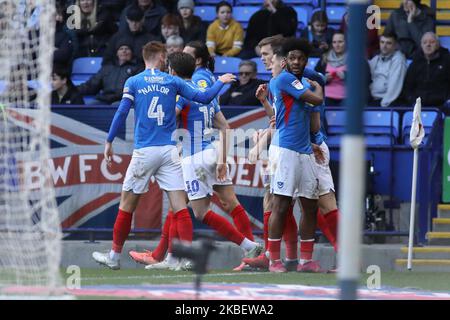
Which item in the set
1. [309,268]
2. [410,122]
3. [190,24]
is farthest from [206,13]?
[309,268]

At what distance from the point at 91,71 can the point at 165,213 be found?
3562 mm

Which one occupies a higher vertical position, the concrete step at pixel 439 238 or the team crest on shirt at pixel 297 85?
the team crest on shirt at pixel 297 85

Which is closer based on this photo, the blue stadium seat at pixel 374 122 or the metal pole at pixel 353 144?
the metal pole at pixel 353 144

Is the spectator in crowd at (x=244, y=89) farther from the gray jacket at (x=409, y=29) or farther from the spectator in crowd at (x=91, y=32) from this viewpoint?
the spectator in crowd at (x=91, y=32)

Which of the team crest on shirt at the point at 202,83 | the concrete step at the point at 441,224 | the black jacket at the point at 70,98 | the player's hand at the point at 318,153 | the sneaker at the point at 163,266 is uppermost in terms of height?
the team crest on shirt at the point at 202,83

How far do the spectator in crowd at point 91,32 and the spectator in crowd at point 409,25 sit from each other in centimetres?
393

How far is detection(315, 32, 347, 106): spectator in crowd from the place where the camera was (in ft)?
56.3

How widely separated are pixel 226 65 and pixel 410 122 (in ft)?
9.56

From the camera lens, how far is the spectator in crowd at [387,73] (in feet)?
56.6

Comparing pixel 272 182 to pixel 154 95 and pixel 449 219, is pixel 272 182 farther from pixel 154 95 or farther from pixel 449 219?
pixel 449 219

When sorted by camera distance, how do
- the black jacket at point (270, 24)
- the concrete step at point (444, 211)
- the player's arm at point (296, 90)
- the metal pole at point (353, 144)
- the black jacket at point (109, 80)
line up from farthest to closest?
1. the black jacket at point (270, 24)
2. the black jacket at point (109, 80)
3. the concrete step at point (444, 211)
4. the player's arm at point (296, 90)
5. the metal pole at point (353, 144)

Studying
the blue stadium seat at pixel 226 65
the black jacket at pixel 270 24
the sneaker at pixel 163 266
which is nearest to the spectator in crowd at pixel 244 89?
the blue stadium seat at pixel 226 65

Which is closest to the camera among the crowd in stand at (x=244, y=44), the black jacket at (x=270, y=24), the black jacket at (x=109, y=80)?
the crowd in stand at (x=244, y=44)

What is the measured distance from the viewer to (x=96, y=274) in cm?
1313
